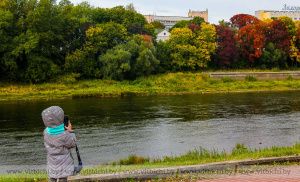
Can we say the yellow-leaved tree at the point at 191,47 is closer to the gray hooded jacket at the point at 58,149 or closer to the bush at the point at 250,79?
the bush at the point at 250,79

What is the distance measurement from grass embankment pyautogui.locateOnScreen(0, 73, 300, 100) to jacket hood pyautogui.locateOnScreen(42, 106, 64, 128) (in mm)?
36439

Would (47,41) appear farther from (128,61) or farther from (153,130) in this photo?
(153,130)

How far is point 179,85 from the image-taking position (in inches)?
1896

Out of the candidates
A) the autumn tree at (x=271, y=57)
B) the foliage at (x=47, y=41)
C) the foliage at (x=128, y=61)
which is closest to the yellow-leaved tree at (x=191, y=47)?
the foliage at (x=128, y=61)

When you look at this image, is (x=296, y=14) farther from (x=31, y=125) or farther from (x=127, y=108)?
(x=31, y=125)

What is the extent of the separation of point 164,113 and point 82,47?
31.7 meters

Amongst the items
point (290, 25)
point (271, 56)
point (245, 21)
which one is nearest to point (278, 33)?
point (290, 25)

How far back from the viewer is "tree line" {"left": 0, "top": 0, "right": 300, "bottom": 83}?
149 feet

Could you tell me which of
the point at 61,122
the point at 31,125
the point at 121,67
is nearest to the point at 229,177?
the point at 61,122

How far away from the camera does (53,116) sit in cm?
Result: 570

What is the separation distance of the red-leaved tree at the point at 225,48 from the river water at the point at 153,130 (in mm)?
28263

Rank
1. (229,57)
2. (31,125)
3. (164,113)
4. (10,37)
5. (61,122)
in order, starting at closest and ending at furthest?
(61,122)
(31,125)
(164,113)
(10,37)
(229,57)

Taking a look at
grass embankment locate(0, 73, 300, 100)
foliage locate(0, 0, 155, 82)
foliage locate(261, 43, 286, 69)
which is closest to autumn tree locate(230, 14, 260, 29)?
foliage locate(261, 43, 286, 69)

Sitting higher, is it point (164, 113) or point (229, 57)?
point (229, 57)
